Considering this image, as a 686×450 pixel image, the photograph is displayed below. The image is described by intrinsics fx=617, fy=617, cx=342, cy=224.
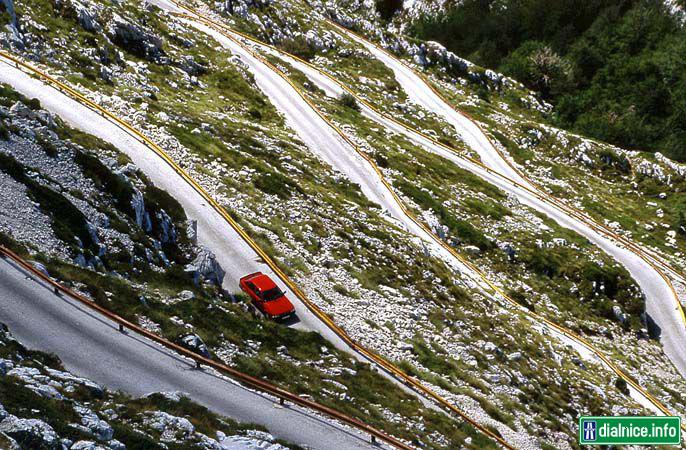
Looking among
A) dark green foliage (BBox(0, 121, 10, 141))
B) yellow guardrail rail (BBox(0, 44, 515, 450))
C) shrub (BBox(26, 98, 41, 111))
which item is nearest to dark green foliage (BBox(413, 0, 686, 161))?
yellow guardrail rail (BBox(0, 44, 515, 450))

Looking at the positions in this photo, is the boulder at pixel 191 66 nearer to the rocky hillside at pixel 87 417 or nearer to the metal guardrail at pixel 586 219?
the metal guardrail at pixel 586 219

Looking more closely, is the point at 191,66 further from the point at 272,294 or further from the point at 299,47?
the point at 272,294

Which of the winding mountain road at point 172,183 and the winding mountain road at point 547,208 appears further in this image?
the winding mountain road at point 547,208

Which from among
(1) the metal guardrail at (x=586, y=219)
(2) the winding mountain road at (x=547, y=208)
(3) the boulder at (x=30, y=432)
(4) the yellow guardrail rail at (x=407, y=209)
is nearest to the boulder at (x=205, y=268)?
(3) the boulder at (x=30, y=432)

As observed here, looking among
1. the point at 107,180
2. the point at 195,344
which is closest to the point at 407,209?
the point at 107,180

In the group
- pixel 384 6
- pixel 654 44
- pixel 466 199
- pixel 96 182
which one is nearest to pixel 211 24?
pixel 466 199

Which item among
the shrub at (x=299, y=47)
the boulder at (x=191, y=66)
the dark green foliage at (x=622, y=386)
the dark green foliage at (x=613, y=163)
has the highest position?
the shrub at (x=299, y=47)
